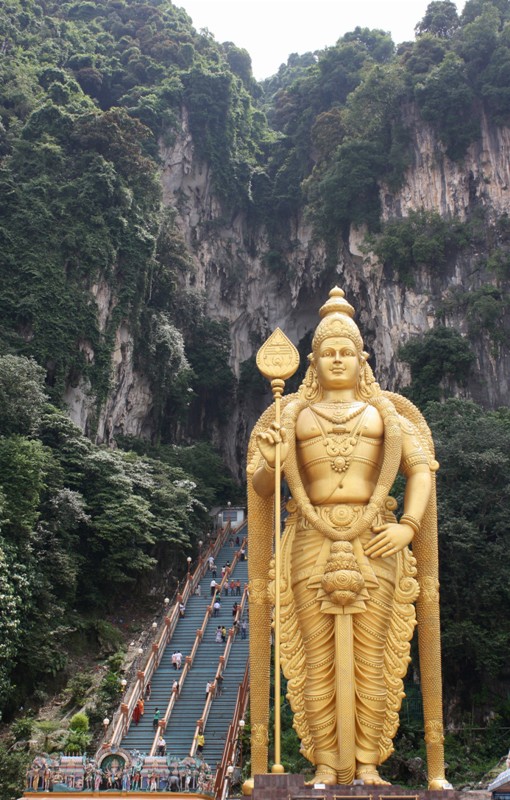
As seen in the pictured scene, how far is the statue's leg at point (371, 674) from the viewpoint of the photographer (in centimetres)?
731

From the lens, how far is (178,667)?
14.7 m

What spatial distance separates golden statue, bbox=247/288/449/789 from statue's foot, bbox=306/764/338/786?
11 mm

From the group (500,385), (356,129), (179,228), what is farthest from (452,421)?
(179,228)

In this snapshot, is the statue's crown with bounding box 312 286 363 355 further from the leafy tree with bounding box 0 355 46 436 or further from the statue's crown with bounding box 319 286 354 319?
the leafy tree with bounding box 0 355 46 436

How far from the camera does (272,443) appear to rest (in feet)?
25.1

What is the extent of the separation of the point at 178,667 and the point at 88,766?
4856 mm

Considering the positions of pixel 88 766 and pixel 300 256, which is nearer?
pixel 88 766

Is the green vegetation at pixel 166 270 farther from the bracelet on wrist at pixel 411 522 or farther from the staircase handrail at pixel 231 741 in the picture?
the bracelet on wrist at pixel 411 522

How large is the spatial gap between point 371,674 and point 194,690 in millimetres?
7118

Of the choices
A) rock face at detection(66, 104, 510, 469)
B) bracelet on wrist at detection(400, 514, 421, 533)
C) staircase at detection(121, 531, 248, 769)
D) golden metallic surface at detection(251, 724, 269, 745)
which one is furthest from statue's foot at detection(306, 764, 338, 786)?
rock face at detection(66, 104, 510, 469)

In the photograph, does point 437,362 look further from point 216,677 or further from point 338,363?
point 338,363

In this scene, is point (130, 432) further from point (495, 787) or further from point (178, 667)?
point (495, 787)

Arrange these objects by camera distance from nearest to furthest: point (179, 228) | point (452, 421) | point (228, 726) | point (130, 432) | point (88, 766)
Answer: point (88, 766)
point (228, 726)
point (452, 421)
point (130, 432)
point (179, 228)

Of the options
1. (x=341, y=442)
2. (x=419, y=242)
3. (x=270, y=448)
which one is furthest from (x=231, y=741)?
(x=419, y=242)
